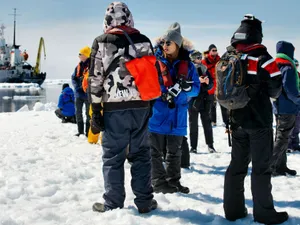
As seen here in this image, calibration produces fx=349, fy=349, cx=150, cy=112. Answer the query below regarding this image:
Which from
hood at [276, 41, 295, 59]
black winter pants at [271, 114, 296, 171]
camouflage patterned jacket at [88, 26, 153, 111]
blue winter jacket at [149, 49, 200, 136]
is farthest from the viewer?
black winter pants at [271, 114, 296, 171]

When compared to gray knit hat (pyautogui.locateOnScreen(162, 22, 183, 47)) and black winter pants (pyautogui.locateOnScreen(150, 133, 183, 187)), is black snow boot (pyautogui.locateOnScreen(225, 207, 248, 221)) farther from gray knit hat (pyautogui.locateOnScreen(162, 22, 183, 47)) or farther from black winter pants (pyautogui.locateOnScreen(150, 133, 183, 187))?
gray knit hat (pyautogui.locateOnScreen(162, 22, 183, 47))

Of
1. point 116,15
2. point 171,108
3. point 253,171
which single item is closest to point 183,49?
point 171,108

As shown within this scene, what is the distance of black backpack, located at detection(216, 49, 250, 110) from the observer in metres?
3.01

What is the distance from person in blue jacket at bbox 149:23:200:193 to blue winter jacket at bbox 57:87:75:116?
796cm

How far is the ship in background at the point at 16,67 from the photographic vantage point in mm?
86375

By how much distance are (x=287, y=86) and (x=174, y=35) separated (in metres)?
1.59

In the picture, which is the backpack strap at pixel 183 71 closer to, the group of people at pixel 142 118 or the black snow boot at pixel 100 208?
the group of people at pixel 142 118

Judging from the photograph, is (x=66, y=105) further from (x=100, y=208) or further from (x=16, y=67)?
(x=16, y=67)

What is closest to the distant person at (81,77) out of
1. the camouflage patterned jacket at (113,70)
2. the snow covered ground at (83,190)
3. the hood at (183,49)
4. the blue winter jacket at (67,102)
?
the snow covered ground at (83,190)

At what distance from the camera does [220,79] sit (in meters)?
3.13

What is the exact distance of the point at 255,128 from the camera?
3098mm

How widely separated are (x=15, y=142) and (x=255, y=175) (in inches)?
245

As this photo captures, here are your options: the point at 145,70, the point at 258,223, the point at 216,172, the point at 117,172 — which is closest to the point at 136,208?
the point at 117,172

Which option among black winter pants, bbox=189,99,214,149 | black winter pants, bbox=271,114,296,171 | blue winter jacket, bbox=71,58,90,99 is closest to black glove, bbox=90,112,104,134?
black winter pants, bbox=271,114,296,171
